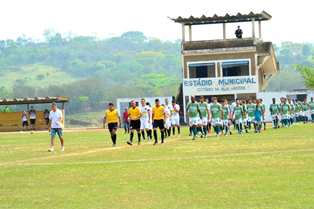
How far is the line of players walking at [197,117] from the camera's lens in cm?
4048

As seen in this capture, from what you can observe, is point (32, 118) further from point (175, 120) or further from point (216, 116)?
point (216, 116)

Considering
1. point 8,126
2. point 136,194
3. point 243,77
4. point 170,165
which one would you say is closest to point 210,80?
point 243,77

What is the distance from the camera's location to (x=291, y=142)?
36.0 m

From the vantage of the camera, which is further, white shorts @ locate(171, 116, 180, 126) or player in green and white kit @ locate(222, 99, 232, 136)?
white shorts @ locate(171, 116, 180, 126)

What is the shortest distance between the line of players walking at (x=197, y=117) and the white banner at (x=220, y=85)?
28274mm

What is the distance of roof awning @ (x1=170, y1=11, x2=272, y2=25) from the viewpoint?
87.4 meters

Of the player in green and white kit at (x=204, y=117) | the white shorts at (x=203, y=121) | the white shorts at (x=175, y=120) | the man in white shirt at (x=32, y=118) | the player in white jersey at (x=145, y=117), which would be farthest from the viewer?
the man in white shirt at (x=32, y=118)

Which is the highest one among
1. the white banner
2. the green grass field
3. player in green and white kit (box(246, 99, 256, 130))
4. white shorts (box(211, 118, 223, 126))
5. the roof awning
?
the roof awning

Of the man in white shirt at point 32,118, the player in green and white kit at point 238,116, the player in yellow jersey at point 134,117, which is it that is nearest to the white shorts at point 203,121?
the player in green and white kit at point 238,116

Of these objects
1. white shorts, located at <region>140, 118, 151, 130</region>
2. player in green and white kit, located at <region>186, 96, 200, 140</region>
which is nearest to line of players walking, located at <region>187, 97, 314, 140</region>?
player in green and white kit, located at <region>186, 96, 200, 140</region>

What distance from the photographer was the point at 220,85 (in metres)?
88.7

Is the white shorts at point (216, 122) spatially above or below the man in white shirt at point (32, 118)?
below

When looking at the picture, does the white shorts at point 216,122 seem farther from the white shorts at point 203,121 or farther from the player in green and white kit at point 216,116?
the white shorts at point 203,121

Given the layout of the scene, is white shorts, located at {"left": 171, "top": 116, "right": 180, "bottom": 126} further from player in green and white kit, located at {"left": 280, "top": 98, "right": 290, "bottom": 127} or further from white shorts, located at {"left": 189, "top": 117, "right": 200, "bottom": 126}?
player in green and white kit, located at {"left": 280, "top": 98, "right": 290, "bottom": 127}
